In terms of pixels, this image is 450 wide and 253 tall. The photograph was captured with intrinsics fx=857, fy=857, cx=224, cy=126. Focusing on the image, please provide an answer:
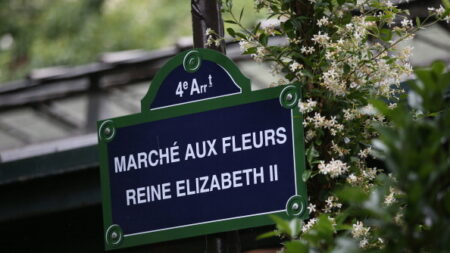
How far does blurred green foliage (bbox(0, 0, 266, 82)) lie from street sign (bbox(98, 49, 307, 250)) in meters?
13.8

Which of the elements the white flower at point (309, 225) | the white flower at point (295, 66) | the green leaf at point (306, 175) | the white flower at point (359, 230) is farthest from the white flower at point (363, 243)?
the white flower at point (295, 66)

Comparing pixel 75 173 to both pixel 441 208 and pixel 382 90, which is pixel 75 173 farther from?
pixel 441 208

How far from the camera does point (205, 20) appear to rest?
4008mm

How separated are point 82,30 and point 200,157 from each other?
1512 centimetres

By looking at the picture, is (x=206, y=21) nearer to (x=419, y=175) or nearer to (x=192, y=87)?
(x=192, y=87)

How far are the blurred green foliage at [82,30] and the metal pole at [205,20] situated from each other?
13.6 metres

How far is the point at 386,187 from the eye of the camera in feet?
11.1

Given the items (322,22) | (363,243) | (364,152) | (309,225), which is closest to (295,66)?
(322,22)

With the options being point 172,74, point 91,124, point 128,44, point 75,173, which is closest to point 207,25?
point 172,74

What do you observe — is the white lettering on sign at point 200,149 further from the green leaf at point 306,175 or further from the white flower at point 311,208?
the white flower at point 311,208

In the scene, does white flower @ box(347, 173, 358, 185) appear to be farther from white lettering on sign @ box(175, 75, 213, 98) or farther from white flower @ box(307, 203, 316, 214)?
white lettering on sign @ box(175, 75, 213, 98)

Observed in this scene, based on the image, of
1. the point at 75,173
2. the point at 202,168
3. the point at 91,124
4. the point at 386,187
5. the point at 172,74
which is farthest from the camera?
the point at 91,124

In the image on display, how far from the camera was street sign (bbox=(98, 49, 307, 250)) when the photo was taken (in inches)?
136

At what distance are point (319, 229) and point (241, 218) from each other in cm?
97
